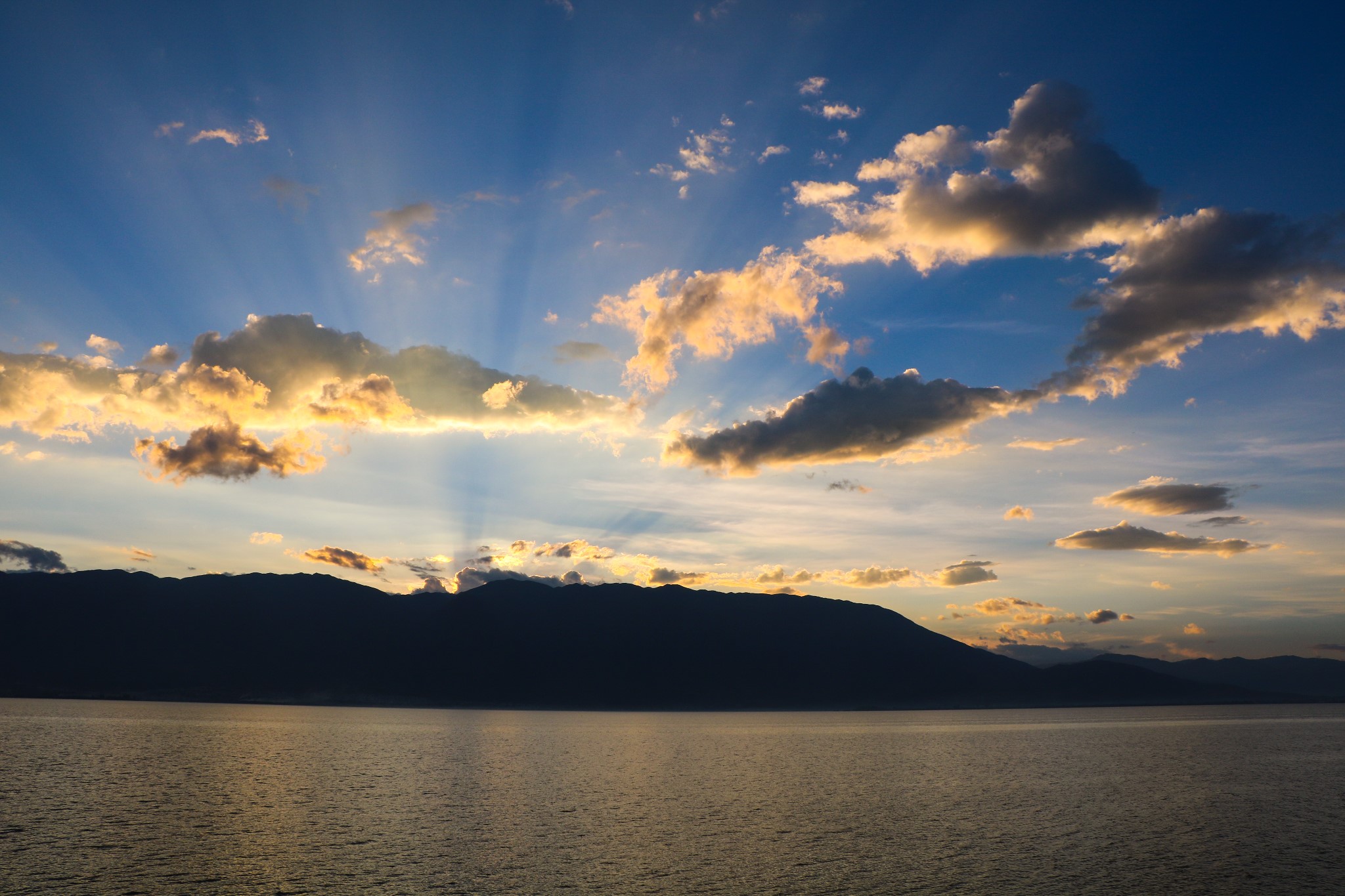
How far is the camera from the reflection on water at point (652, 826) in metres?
52.3

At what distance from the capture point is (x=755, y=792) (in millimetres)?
98562

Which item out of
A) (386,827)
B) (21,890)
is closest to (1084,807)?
(386,827)

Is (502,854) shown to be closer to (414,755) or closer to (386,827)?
(386,827)

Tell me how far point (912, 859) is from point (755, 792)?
4176 centimetres

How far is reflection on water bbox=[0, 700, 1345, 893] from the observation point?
5231 centimetres

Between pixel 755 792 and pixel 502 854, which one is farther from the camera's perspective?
pixel 755 792

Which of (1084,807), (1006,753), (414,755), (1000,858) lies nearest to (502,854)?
(1000,858)

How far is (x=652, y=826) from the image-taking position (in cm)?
7269

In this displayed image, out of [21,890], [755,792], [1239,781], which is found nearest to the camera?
[21,890]

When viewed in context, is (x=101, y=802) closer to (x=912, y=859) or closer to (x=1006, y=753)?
(x=912, y=859)

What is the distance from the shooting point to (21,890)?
154 ft

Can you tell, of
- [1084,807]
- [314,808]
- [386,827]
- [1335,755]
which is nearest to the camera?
[386,827]

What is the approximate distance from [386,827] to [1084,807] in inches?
2753

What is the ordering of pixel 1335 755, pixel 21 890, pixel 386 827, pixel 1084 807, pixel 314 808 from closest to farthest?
1. pixel 21 890
2. pixel 386 827
3. pixel 314 808
4. pixel 1084 807
5. pixel 1335 755
